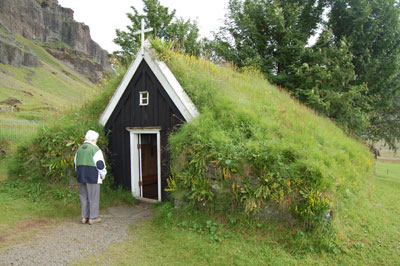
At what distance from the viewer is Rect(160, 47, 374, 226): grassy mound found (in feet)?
16.0

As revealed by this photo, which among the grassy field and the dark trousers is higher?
the dark trousers

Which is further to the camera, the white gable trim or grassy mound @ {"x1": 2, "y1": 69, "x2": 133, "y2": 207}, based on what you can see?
grassy mound @ {"x1": 2, "y1": 69, "x2": 133, "y2": 207}

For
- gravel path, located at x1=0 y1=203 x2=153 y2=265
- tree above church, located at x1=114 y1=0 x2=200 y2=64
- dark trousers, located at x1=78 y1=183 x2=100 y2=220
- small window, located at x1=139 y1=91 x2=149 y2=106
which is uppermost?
tree above church, located at x1=114 y1=0 x2=200 y2=64

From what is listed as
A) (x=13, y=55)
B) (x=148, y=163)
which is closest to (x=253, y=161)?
(x=148, y=163)

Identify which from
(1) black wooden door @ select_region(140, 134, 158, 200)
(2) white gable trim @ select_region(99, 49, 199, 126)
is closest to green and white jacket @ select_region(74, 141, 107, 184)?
(2) white gable trim @ select_region(99, 49, 199, 126)

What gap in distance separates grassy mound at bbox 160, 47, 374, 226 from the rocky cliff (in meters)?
83.6

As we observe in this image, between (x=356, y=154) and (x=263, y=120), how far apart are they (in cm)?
372

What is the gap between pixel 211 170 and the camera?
5605 millimetres

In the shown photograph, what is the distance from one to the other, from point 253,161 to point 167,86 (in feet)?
11.3

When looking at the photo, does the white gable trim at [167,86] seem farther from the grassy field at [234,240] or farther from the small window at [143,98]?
the grassy field at [234,240]

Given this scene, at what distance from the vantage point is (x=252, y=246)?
182 inches

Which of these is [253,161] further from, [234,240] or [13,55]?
[13,55]

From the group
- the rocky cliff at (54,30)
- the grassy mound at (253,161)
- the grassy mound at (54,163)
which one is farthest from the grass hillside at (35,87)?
the grassy mound at (253,161)

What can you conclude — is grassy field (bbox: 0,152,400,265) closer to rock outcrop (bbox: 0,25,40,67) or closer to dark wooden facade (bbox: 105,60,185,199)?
dark wooden facade (bbox: 105,60,185,199)
